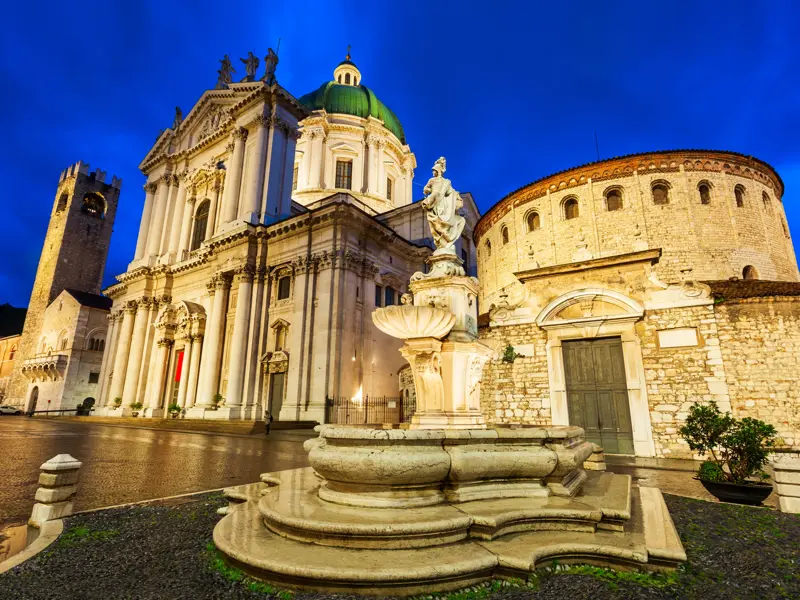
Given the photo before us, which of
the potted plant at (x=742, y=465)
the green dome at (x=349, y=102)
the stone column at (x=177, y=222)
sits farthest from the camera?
the green dome at (x=349, y=102)

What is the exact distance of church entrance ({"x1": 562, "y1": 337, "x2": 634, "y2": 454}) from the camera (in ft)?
38.9

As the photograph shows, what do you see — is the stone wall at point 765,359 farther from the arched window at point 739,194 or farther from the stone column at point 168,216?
the stone column at point 168,216

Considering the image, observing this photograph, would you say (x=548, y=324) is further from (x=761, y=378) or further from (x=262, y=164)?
(x=262, y=164)

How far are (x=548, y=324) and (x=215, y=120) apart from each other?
27.1 meters

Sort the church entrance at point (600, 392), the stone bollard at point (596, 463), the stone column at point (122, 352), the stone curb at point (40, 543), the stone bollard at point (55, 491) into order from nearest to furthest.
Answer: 1. the stone curb at point (40, 543)
2. the stone bollard at point (55, 491)
3. the stone bollard at point (596, 463)
4. the church entrance at point (600, 392)
5. the stone column at point (122, 352)

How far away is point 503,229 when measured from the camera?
2559cm

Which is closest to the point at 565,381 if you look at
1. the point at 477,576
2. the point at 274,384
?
the point at 477,576

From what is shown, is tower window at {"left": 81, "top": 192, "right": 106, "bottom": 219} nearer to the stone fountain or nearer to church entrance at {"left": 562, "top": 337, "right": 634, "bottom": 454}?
church entrance at {"left": 562, "top": 337, "right": 634, "bottom": 454}

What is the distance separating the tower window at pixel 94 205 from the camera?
167ft

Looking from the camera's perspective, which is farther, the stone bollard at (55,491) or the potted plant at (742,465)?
the potted plant at (742,465)

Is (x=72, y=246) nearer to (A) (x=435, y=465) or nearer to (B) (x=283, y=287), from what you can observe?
(B) (x=283, y=287)

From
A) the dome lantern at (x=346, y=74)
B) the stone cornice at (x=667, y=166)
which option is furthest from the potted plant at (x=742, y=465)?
the dome lantern at (x=346, y=74)

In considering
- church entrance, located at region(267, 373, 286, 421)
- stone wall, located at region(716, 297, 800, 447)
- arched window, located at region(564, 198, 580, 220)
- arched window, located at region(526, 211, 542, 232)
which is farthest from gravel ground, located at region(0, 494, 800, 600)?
arched window, located at region(526, 211, 542, 232)

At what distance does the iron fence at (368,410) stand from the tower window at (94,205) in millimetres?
48872
